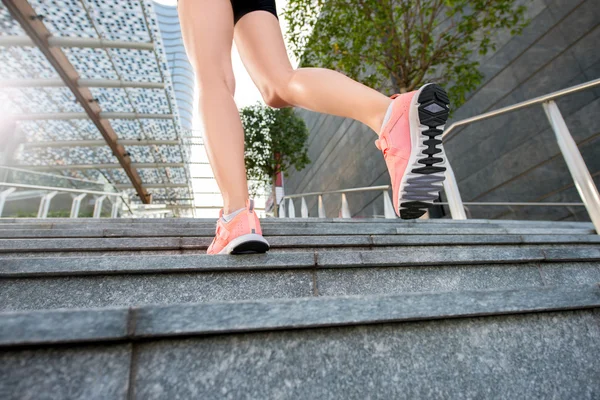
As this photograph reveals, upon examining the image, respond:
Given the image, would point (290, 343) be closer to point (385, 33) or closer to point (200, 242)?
point (200, 242)

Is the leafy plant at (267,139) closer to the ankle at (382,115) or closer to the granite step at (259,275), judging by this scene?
the ankle at (382,115)

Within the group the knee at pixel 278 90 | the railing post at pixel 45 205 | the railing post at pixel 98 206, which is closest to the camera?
the knee at pixel 278 90

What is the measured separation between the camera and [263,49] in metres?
1.54

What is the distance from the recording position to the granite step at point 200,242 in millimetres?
1641

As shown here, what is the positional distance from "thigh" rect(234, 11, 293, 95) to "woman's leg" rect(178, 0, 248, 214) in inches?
7.4

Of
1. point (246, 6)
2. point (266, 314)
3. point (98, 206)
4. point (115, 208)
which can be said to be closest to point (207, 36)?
point (246, 6)

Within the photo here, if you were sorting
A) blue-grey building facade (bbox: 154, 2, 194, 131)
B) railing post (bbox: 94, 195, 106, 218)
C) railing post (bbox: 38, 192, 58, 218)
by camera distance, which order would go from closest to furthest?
railing post (bbox: 38, 192, 58, 218) < railing post (bbox: 94, 195, 106, 218) < blue-grey building facade (bbox: 154, 2, 194, 131)

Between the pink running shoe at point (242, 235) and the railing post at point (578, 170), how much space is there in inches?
74.0

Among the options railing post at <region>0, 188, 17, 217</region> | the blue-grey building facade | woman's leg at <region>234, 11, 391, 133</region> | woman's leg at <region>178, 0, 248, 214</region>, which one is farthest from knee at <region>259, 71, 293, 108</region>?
the blue-grey building facade

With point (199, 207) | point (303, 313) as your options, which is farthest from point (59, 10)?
point (199, 207)

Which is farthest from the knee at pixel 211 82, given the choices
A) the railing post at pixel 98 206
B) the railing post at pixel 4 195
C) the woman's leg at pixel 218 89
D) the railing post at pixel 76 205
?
the railing post at pixel 98 206

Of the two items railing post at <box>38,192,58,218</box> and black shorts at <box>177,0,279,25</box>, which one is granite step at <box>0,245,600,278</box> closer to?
black shorts at <box>177,0,279,25</box>

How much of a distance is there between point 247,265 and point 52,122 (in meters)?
14.8

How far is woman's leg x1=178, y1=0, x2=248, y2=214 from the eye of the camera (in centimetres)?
119
